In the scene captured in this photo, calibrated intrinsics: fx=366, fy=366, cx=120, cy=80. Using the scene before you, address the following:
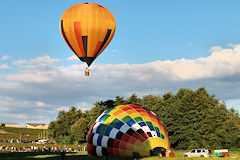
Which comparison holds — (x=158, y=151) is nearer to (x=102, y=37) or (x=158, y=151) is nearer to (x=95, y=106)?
(x=102, y=37)

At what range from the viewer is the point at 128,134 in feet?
86.5

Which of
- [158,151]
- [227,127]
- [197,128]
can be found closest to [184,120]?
[197,128]

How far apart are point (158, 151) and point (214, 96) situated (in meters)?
44.2

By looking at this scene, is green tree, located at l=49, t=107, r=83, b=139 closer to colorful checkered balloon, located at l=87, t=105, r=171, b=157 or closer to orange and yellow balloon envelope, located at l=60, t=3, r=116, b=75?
orange and yellow balloon envelope, located at l=60, t=3, r=116, b=75

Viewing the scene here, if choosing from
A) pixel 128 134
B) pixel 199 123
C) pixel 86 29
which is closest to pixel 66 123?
pixel 199 123

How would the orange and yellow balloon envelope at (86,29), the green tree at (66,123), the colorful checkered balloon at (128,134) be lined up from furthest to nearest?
the green tree at (66,123) → the orange and yellow balloon envelope at (86,29) → the colorful checkered balloon at (128,134)

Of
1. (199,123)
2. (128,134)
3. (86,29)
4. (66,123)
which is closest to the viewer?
(128,134)

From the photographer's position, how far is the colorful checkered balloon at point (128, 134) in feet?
86.0

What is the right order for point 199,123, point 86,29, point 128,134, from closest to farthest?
1. point 128,134
2. point 86,29
3. point 199,123

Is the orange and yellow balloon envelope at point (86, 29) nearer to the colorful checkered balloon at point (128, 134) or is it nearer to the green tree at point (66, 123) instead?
the colorful checkered balloon at point (128, 134)

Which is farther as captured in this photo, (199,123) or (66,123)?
(66,123)

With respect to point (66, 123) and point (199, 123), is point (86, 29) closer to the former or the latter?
point (199, 123)

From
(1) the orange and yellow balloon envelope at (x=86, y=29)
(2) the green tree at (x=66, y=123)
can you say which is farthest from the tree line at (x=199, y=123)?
(2) the green tree at (x=66, y=123)

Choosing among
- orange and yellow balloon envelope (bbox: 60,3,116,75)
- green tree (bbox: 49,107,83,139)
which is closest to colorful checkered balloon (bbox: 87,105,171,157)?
orange and yellow balloon envelope (bbox: 60,3,116,75)
